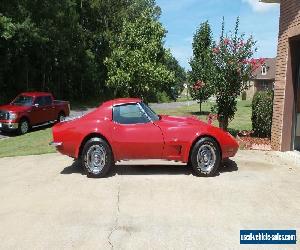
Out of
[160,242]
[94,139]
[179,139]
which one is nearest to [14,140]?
[94,139]

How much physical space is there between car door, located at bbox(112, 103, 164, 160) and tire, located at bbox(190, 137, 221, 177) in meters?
0.74

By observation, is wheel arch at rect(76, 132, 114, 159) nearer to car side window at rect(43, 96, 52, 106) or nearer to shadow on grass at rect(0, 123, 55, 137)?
shadow on grass at rect(0, 123, 55, 137)

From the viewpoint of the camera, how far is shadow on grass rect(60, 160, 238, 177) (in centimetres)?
848

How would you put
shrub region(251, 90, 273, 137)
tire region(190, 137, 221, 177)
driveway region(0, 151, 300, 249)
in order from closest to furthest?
driveway region(0, 151, 300, 249) < tire region(190, 137, 221, 177) < shrub region(251, 90, 273, 137)

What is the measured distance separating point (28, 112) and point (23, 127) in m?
0.72

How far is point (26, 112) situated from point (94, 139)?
33.1 ft

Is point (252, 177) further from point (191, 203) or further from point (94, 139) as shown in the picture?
point (94, 139)

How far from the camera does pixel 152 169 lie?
8773 millimetres

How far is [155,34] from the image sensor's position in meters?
31.6

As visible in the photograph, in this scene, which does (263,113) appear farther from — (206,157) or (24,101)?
(24,101)

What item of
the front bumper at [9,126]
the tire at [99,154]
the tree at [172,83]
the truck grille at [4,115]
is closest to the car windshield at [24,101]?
the truck grille at [4,115]

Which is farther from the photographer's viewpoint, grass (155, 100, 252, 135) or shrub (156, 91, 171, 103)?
shrub (156, 91, 171, 103)

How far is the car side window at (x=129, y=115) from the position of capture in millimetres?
8352

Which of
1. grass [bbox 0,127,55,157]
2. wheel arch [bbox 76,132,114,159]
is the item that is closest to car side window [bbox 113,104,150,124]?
wheel arch [bbox 76,132,114,159]
